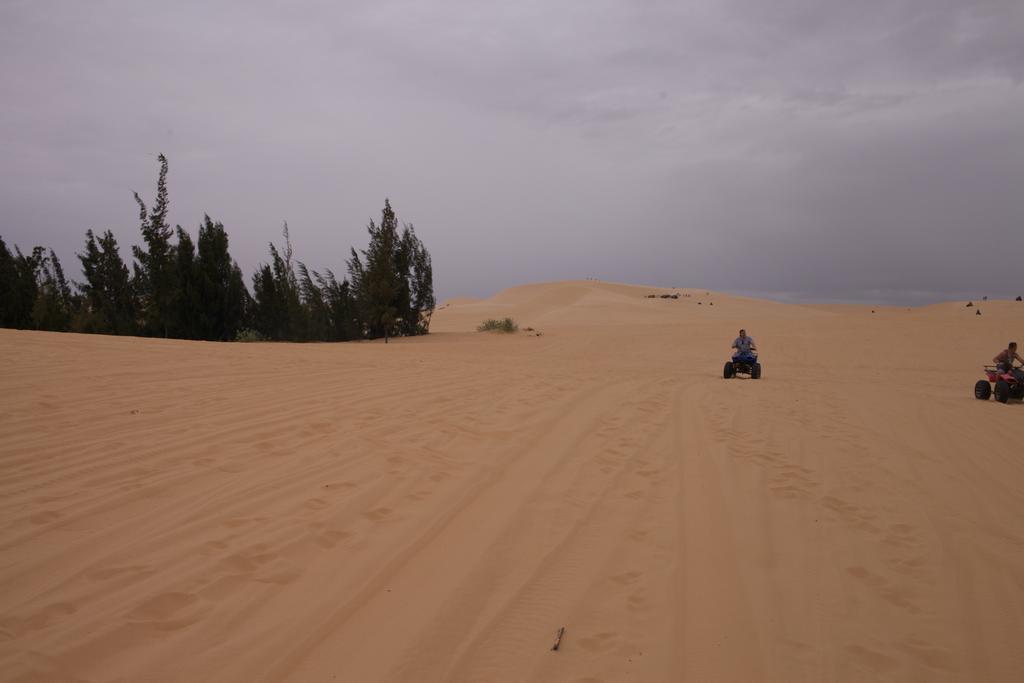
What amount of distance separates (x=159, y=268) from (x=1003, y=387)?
2041 cm

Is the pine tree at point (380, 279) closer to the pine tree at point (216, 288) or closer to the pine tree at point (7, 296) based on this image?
the pine tree at point (216, 288)

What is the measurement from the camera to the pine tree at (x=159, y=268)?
1684 cm

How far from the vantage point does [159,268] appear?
669 inches

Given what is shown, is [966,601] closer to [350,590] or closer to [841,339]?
[350,590]

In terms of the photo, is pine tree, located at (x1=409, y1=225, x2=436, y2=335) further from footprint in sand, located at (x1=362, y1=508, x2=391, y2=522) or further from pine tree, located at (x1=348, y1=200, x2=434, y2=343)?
footprint in sand, located at (x1=362, y1=508, x2=391, y2=522)

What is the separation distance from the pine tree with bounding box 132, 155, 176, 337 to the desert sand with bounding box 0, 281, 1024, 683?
417 inches

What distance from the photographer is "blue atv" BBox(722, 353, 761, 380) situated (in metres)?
12.2

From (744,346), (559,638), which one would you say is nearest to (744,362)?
(744,346)

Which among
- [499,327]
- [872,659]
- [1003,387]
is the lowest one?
[872,659]

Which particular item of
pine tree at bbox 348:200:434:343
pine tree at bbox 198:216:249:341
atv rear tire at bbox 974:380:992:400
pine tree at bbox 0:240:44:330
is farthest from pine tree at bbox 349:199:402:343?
atv rear tire at bbox 974:380:992:400

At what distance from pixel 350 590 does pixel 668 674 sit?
148cm

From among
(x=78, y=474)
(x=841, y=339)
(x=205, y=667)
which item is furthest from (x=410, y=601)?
(x=841, y=339)

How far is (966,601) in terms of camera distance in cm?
286

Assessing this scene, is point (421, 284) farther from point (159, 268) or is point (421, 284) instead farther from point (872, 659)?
point (872, 659)
